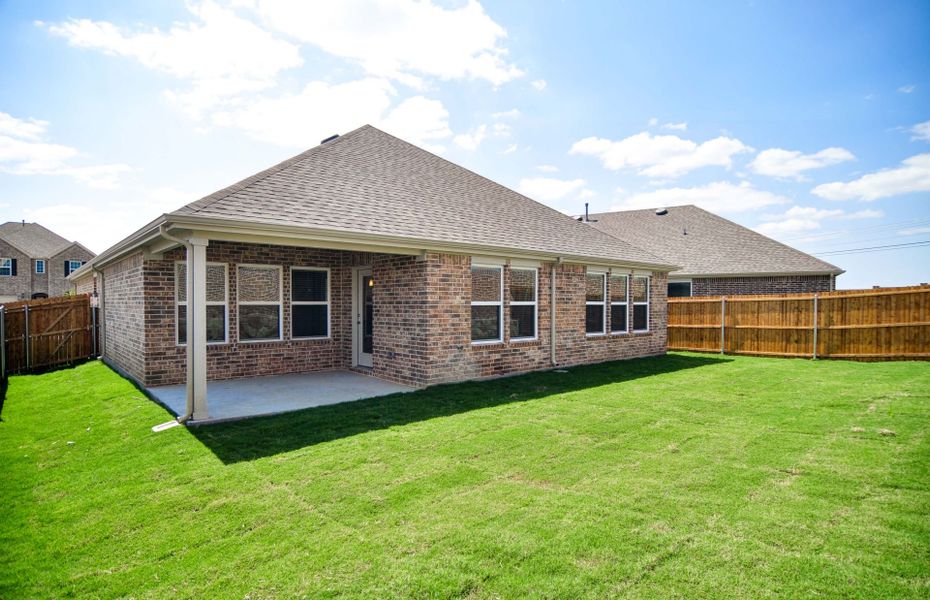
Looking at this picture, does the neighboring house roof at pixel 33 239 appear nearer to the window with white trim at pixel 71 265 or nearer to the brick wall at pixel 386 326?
the window with white trim at pixel 71 265

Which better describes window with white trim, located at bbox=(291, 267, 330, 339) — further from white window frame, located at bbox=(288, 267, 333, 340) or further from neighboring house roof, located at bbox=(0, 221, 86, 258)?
neighboring house roof, located at bbox=(0, 221, 86, 258)

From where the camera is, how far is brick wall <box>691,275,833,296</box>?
61.4 ft

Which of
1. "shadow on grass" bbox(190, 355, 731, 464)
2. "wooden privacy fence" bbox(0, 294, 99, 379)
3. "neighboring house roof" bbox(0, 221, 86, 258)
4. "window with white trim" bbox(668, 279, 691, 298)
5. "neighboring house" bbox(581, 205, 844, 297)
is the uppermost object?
"neighboring house roof" bbox(0, 221, 86, 258)

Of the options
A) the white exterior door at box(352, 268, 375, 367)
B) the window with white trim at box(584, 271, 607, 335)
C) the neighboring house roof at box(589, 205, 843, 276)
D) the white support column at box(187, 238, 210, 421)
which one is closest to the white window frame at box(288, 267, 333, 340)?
the white exterior door at box(352, 268, 375, 367)

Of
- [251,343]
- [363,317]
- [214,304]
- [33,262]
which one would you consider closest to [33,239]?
[33,262]

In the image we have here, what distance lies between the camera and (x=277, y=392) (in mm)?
8766

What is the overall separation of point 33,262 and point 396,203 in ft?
146

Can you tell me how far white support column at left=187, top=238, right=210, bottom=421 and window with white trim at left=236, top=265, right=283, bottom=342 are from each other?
341 centimetres

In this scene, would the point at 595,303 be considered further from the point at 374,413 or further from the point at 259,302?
the point at 259,302

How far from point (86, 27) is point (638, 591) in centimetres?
1041

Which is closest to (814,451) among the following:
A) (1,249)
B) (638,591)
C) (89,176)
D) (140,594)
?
(638,591)

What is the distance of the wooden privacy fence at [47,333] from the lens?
13.1 m

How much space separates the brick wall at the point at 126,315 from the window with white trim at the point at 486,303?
248 inches

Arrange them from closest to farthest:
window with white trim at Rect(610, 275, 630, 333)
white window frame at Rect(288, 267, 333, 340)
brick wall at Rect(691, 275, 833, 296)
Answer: white window frame at Rect(288, 267, 333, 340) → window with white trim at Rect(610, 275, 630, 333) → brick wall at Rect(691, 275, 833, 296)
